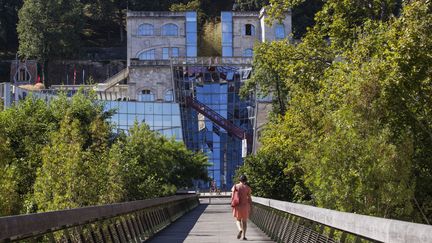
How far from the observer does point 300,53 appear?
2917 cm

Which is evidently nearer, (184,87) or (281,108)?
(281,108)

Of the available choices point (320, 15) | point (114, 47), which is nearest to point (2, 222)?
point (320, 15)

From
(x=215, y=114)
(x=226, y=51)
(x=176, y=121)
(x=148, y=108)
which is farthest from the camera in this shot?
(x=226, y=51)

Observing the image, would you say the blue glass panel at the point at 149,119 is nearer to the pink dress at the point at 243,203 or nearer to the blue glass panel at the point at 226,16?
the blue glass panel at the point at 226,16

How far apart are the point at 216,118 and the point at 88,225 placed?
10004 cm

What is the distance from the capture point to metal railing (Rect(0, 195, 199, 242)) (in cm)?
827

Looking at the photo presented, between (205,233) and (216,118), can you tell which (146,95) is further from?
(205,233)

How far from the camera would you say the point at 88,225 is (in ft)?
41.4

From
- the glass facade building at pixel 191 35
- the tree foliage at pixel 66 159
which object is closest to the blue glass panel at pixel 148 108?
the glass facade building at pixel 191 35

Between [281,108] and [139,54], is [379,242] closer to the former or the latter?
[281,108]

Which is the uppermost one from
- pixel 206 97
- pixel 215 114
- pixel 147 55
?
pixel 147 55

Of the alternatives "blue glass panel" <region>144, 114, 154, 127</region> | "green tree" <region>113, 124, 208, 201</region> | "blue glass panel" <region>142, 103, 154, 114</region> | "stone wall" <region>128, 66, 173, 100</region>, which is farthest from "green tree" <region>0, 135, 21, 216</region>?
"stone wall" <region>128, 66, 173, 100</region>

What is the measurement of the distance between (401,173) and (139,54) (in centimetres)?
10486

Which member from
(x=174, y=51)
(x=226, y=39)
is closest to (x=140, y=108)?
(x=174, y=51)
